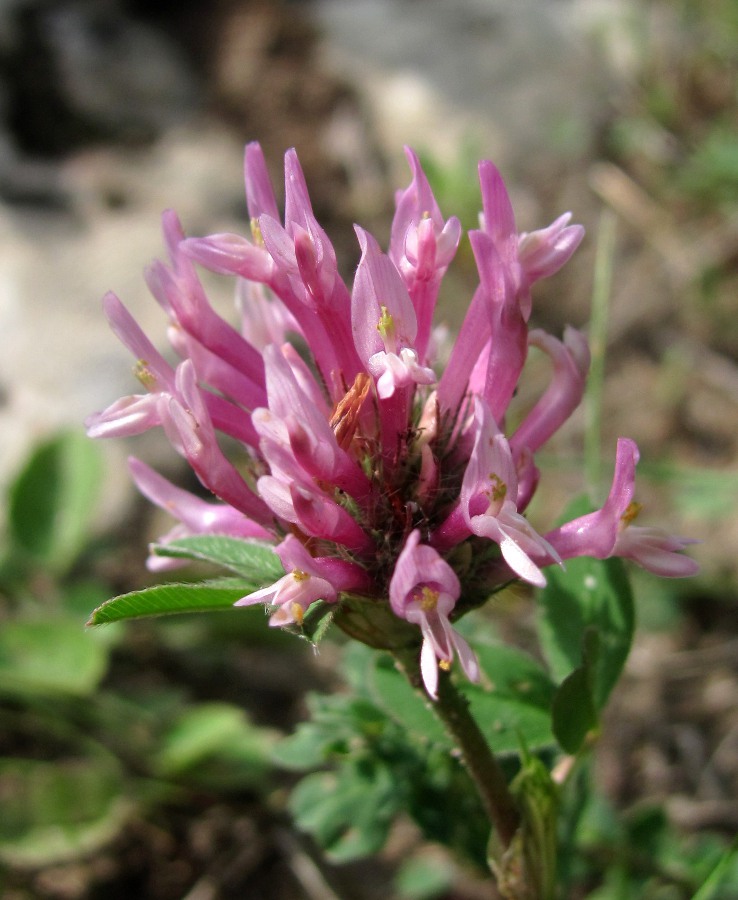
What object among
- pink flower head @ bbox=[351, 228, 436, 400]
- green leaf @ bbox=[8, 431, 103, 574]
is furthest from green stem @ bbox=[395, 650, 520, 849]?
green leaf @ bbox=[8, 431, 103, 574]

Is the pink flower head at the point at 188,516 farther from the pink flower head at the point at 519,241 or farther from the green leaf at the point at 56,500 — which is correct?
the green leaf at the point at 56,500

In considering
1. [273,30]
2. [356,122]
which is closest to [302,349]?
[356,122]

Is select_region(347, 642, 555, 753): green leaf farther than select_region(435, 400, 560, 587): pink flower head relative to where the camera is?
Yes

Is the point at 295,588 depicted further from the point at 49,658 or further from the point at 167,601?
the point at 49,658

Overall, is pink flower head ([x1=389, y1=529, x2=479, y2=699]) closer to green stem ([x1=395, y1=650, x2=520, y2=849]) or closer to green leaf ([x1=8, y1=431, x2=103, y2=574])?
green stem ([x1=395, y1=650, x2=520, y2=849])

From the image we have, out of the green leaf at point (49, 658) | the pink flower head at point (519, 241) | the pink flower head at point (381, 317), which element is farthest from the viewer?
the green leaf at point (49, 658)

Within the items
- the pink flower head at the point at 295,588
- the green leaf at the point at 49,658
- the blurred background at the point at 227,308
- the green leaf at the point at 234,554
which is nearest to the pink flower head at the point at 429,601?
the pink flower head at the point at 295,588

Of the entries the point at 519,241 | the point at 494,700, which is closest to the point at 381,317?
the point at 519,241
